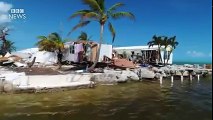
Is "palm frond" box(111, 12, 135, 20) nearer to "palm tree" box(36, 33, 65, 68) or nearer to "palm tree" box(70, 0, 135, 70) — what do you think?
"palm tree" box(70, 0, 135, 70)

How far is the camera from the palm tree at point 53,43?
158 feet

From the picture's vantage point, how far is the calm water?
1694 cm

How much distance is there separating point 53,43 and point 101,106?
101 feet

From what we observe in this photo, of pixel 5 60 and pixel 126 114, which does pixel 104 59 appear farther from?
pixel 126 114

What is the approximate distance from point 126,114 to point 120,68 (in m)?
23.7

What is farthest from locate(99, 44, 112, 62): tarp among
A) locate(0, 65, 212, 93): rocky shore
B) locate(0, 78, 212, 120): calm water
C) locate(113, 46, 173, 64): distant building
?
locate(113, 46, 173, 64): distant building

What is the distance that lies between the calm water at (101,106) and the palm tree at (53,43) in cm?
2388

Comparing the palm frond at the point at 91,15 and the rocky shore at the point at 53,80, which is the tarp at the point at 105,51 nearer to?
the rocky shore at the point at 53,80

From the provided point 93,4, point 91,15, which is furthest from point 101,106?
point 93,4

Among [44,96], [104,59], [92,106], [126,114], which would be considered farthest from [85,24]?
[126,114]

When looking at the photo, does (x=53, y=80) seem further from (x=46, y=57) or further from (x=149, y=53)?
(x=149, y=53)

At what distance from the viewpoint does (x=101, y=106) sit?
19.7 m

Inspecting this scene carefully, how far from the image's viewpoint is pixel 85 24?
35062mm

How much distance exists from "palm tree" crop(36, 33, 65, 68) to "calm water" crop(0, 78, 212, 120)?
2388cm
